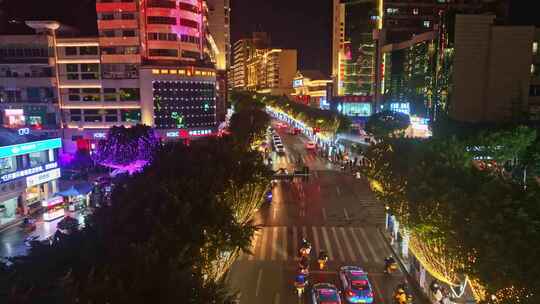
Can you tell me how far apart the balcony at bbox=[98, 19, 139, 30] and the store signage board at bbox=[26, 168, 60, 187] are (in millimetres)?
34104

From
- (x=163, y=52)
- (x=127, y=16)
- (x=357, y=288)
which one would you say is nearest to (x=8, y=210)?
(x=357, y=288)

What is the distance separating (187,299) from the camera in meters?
11.6

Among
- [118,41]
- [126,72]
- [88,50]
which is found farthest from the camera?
[126,72]

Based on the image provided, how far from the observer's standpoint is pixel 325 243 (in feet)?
106

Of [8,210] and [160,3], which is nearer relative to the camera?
[8,210]

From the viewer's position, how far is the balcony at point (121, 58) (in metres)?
69.8

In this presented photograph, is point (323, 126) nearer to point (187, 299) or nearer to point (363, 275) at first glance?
point (363, 275)

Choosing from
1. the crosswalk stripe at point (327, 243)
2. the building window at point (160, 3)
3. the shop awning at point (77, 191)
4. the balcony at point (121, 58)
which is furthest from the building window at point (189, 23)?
the crosswalk stripe at point (327, 243)

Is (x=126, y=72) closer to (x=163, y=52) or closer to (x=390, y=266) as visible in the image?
(x=163, y=52)

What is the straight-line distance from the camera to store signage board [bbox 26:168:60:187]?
128ft

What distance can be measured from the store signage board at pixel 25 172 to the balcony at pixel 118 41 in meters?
32.1

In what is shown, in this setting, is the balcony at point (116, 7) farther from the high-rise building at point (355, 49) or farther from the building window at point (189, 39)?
the high-rise building at point (355, 49)

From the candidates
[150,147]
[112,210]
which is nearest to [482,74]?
[150,147]

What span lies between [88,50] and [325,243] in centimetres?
5616
